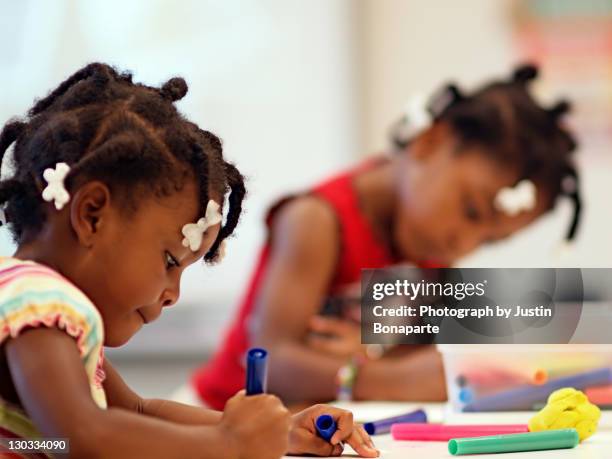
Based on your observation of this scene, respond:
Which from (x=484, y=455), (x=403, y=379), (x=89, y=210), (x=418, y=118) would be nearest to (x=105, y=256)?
(x=89, y=210)

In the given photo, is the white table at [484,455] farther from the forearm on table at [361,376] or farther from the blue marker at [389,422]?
the forearm on table at [361,376]

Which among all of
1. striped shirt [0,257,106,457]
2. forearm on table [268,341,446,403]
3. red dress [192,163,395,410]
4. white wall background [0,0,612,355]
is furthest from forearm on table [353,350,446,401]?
white wall background [0,0,612,355]

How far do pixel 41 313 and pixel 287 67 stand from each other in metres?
1.57

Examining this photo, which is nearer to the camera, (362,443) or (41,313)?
(41,313)

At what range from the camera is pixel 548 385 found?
822 millimetres

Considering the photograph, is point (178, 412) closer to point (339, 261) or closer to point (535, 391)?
point (535, 391)

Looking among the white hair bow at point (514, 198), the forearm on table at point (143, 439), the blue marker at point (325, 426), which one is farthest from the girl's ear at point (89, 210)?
the white hair bow at point (514, 198)

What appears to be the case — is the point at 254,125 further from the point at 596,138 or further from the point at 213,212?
the point at 213,212

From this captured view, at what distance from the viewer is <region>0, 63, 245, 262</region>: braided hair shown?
58 cm

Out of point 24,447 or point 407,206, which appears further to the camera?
point 407,206

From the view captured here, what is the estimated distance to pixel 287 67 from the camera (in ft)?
6.74

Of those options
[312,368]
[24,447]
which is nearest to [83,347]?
[24,447]

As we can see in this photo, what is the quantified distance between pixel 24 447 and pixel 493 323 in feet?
1.17

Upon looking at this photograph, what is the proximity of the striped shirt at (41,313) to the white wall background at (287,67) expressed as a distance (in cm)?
126
